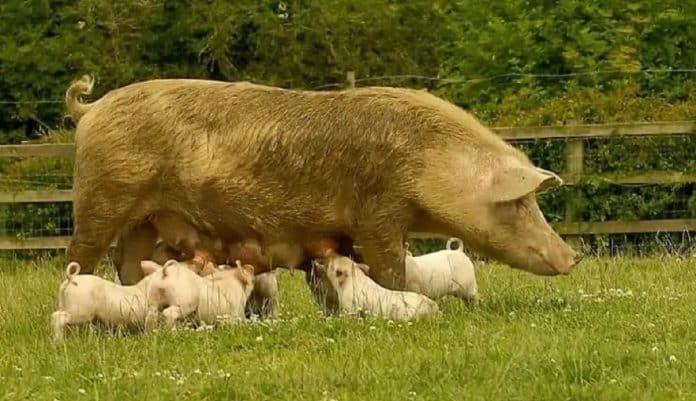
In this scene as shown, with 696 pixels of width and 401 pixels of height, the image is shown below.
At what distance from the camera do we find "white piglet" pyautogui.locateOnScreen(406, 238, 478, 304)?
9.24 metres

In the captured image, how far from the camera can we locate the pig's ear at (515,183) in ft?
29.1

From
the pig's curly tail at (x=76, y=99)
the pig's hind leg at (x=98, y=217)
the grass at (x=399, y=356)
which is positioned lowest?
the grass at (x=399, y=356)

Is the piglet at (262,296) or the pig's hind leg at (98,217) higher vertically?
the pig's hind leg at (98,217)

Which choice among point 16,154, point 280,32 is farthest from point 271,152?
point 280,32

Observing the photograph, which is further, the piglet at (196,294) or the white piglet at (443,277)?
the white piglet at (443,277)

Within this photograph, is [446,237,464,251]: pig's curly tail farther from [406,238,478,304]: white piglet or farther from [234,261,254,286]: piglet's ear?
[234,261,254,286]: piglet's ear

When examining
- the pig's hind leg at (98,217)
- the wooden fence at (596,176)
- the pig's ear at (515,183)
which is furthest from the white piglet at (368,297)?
the wooden fence at (596,176)

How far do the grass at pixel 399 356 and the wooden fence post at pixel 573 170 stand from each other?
556 centimetres

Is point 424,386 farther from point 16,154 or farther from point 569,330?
point 16,154

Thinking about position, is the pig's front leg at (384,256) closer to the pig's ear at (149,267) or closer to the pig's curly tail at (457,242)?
the pig's curly tail at (457,242)

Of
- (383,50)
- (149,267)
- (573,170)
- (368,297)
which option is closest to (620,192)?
(573,170)

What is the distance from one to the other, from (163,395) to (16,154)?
9625 millimetres

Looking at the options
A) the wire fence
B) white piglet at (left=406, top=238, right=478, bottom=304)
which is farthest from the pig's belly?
the wire fence

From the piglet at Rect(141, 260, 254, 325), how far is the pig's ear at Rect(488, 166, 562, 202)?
1.56 m
